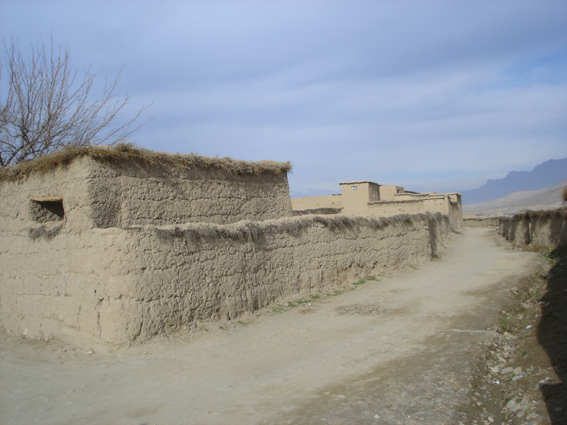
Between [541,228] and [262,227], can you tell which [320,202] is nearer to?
[541,228]

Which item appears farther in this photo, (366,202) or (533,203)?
(533,203)

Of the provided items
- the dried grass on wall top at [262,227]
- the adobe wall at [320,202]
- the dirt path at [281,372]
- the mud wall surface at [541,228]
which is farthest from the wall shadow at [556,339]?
the adobe wall at [320,202]

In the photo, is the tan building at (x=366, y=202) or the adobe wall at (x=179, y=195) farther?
the tan building at (x=366, y=202)

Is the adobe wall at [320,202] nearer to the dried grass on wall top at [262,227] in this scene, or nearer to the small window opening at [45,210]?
the dried grass on wall top at [262,227]

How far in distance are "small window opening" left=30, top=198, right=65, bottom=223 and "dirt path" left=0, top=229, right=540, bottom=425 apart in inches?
88.0

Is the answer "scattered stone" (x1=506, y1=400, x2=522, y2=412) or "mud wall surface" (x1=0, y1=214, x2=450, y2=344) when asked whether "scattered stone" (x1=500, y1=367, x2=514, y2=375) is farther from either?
"mud wall surface" (x1=0, y1=214, x2=450, y2=344)

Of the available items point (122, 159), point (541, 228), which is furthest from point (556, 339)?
point (541, 228)

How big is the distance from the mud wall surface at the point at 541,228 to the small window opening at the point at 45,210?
624 inches

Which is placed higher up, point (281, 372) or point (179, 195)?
point (179, 195)

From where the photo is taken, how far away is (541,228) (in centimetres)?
1677

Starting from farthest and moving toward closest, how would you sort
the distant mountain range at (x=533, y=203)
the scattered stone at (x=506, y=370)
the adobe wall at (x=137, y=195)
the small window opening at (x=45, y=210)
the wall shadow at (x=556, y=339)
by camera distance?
the distant mountain range at (x=533, y=203) < the small window opening at (x=45, y=210) < the adobe wall at (x=137, y=195) < the scattered stone at (x=506, y=370) < the wall shadow at (x=556, y=339)

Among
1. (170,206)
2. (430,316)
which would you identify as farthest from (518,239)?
(170,206)

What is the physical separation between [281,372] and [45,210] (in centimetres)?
575

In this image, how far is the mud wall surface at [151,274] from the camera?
5.82 m
